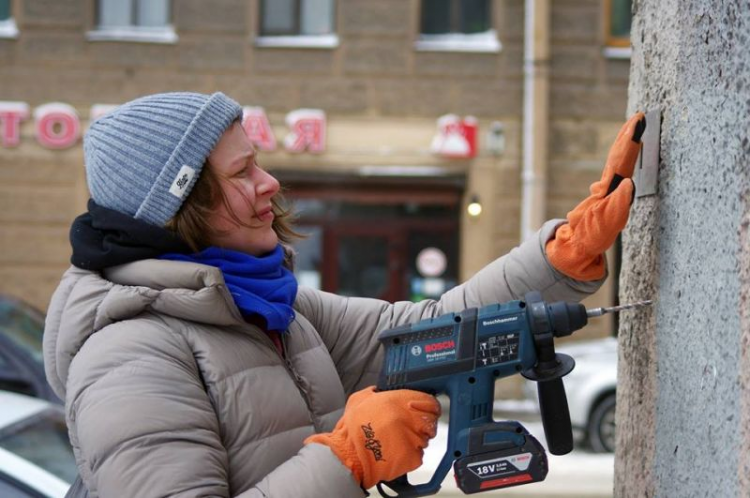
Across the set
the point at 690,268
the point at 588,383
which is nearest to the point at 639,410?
the point at 690,268

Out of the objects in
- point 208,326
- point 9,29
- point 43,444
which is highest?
point 9,29

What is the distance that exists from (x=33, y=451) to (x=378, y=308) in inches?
49.8

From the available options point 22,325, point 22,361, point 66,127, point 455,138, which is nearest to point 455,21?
point 455,138

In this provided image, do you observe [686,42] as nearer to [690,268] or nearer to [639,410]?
[690,268]

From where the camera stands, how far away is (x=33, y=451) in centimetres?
270

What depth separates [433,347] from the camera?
160 cm

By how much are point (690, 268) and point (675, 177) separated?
17 centimetres

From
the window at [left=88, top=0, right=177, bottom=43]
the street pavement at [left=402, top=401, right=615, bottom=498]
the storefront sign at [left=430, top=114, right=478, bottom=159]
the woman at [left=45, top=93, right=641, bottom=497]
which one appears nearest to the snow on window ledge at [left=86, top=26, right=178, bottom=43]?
the window at [left=88, top=0, right=177, bottom=43]

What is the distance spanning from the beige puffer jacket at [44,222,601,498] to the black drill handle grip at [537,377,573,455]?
21 centimetres

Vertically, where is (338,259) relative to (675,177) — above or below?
below

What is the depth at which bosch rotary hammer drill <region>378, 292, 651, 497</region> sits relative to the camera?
154cm

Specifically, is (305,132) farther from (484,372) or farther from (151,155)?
(484,372)

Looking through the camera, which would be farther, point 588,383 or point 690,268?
point 588,383

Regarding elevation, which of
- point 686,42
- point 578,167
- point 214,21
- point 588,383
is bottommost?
point 588,383
